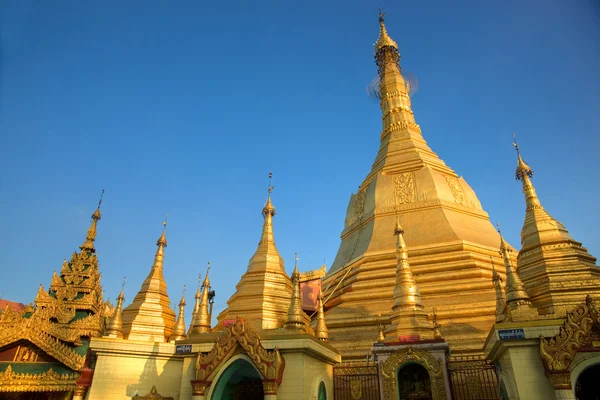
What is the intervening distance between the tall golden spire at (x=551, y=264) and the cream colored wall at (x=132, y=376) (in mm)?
10720

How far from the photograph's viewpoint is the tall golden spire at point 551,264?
1201cm

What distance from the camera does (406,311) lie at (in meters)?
13.0

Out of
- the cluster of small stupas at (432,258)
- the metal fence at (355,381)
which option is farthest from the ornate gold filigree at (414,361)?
the cluster of small stupas at (432,258)

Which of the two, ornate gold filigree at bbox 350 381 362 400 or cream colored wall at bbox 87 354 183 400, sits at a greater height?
cream colored wall at bbox 87 354 183 400

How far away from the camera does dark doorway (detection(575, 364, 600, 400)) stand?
33.7 feet

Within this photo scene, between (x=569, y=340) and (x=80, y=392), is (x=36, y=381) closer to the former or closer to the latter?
(x=80, y=392)

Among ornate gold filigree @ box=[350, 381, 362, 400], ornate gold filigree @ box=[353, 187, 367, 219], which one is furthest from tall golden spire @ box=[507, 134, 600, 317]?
ornate gold filigree @ box=[353, 187, 367, 219]

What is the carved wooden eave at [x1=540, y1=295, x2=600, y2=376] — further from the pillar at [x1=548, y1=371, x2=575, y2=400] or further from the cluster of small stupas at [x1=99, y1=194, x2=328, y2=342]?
the cluster of small stupas at [x1=99, y1=194, x2=328, y2=342]

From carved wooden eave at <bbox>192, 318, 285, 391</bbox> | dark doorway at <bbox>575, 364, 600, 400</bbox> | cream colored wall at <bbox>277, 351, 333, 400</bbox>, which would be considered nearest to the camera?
cream colored wall at <bbox>277, 351, 333, 400</bbox>

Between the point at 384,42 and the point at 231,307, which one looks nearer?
the point at 231,307

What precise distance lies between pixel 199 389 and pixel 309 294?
15.6 metres

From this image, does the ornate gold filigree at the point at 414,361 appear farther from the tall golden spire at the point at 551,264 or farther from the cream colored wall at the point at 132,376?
the cream colored wall at the point at 132,376

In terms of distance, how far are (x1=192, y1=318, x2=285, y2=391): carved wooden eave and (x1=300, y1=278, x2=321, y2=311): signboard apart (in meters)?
14.3

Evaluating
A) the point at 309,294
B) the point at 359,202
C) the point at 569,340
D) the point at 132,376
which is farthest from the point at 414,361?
the point at 359,202
